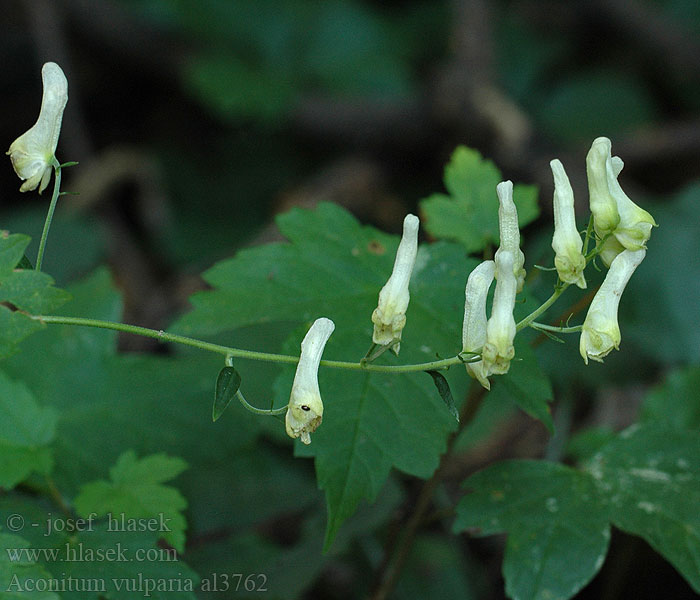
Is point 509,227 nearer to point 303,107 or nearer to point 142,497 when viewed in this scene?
point 142,497

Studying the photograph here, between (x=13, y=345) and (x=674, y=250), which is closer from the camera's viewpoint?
(x=13, y=345)

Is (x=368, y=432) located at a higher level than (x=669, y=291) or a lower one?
higher

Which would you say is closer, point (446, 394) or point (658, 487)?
point (446, 394)

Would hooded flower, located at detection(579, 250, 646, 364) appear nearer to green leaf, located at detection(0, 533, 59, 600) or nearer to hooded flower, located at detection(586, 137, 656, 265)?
hooded flower, located at detection(586, 137, 656, 265)

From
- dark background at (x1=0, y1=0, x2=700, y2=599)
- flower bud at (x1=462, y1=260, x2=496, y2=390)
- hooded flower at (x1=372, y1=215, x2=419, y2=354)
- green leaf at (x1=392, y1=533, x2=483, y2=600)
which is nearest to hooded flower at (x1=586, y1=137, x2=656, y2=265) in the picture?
flower bud at (x1=462, y1=260, x2=496, y2=390)

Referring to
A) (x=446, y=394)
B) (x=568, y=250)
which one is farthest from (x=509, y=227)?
(x=446, y=394)

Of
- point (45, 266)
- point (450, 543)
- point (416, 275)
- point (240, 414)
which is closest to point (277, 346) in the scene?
point (240, 414)

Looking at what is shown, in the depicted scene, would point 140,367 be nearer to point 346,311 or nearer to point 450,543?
point 346,311
